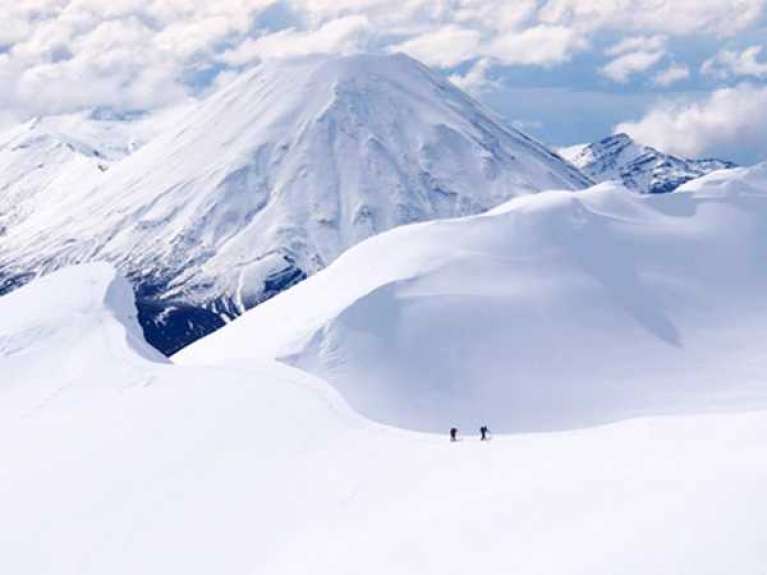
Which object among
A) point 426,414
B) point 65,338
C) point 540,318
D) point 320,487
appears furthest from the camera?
point 540,318

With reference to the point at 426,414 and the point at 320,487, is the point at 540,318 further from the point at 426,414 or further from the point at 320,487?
the point at 320,487

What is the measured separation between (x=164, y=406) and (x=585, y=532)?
113 ft

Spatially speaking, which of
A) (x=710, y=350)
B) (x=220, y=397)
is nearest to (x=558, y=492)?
(x=220, y=397)

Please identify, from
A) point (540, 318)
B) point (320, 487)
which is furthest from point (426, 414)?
point (320, 487)

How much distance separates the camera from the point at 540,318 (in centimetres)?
12488

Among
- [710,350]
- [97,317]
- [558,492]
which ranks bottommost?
[710,350]

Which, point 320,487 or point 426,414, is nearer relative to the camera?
point 320,487

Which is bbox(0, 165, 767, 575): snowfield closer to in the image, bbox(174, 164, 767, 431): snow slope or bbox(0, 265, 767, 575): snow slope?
bbox(0, 265, 767, 575): snow slope

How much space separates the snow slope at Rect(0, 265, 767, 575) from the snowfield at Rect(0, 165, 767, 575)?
14cm

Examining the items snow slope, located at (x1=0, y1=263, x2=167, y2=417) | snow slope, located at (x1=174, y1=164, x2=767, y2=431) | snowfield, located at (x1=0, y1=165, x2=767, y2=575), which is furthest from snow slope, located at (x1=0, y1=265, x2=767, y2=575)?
snow slope, located at (x1=174, y1=164, x2=767, y2=431)

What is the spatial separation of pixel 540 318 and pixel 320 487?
76.2m

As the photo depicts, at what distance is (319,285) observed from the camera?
5423 inches

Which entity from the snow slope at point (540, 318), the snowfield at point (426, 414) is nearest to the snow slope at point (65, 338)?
the snowfield at point (426, 414)

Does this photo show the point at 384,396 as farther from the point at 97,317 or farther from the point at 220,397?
the point at 220,397
